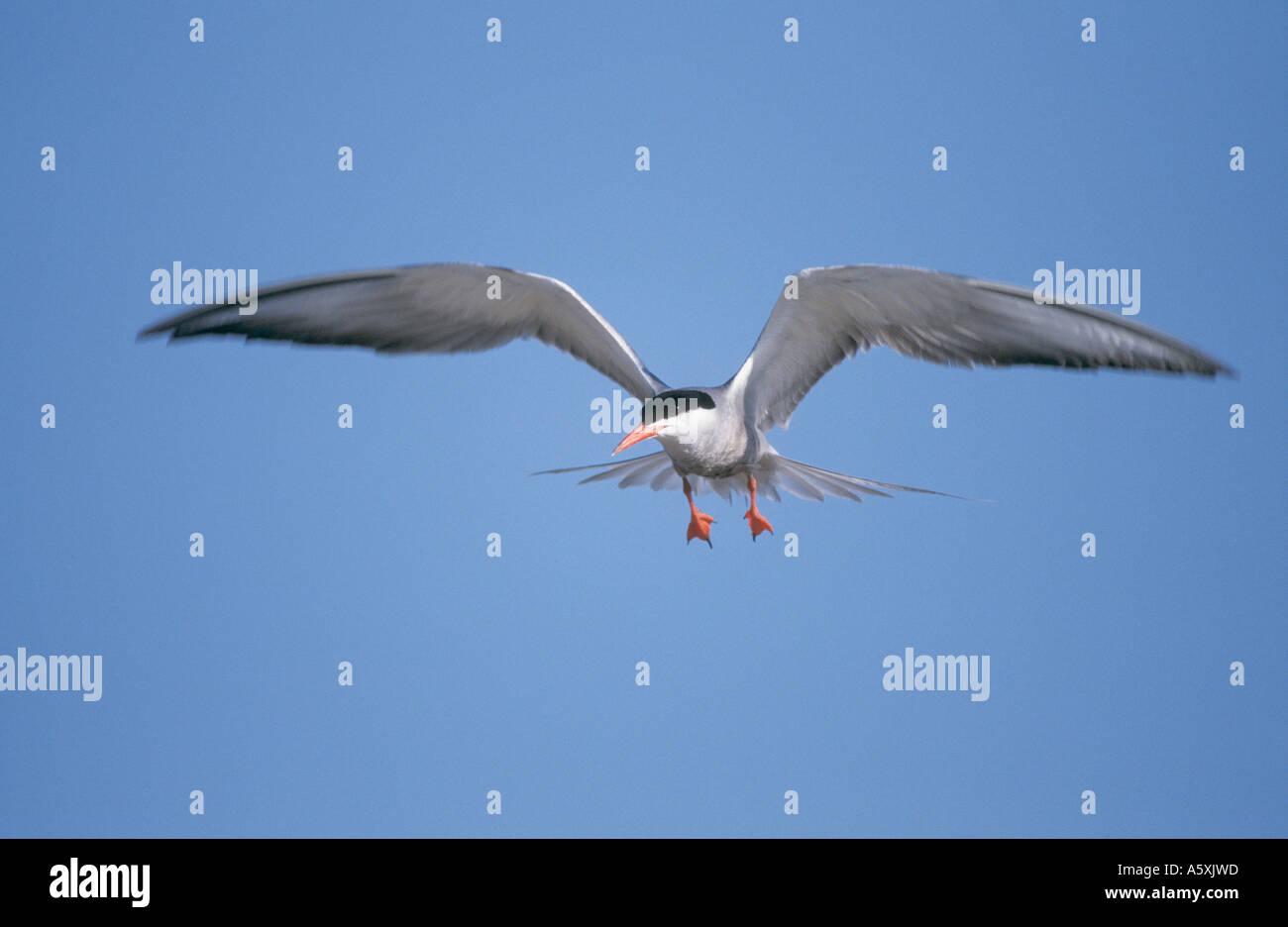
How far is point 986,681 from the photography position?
8.48m

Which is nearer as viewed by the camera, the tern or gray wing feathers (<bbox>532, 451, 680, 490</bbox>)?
the tern

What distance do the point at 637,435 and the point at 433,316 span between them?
1614mm

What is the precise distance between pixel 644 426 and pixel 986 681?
3.46 meters

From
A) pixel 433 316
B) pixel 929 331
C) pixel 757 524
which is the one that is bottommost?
pixel 757 524

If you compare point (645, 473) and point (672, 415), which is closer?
point (672, 415)

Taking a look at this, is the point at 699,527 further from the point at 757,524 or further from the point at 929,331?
the point at 929,331

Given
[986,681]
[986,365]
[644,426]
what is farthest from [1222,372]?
[986,681]

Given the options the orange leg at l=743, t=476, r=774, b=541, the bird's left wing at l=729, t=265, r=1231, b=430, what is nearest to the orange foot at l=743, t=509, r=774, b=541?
the orange leg at l=743, t=476, r=774, b=541

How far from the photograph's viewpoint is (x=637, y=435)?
6480 millimetres

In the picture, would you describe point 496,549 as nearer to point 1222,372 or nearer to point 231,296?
point 231,296

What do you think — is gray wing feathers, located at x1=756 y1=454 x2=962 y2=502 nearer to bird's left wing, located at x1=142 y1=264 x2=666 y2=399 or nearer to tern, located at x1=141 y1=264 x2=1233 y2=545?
tern, located at x1=141 y1=264 x2=1233 y2=545

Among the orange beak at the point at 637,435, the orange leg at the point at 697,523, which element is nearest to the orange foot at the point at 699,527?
the orange leg at the point at 697,523

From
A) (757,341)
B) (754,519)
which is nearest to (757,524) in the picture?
(754,519)

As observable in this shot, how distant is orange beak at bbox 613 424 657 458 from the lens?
6369mm
